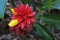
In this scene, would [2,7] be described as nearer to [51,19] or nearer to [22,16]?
[22,16]

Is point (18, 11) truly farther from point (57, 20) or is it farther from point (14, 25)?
point (57, 20)

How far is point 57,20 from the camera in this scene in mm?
1181

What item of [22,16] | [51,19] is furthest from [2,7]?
[51,19]

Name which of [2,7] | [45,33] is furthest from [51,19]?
[2,7]

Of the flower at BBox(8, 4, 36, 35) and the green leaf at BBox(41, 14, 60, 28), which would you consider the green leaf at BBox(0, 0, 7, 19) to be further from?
the green leaf at BBox(41, 14, 60, 28)

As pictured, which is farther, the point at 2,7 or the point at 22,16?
the point at 22,16

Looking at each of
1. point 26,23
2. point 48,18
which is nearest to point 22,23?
point 26,23

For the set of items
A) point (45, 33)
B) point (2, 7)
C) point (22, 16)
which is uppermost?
point (2, 7)

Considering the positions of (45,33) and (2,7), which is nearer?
(2,7)

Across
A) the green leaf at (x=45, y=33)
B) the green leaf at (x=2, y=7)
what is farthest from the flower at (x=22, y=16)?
the green leaf at (x=2, y=7)

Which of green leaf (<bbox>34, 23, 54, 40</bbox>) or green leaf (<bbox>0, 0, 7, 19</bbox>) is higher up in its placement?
green leaf (<bbox>0, 0, 7, 19</bbox>)

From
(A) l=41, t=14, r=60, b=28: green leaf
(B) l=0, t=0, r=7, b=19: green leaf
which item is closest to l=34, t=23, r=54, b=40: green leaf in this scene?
(A) l=41, t=14, r=60, b=28: green leaf

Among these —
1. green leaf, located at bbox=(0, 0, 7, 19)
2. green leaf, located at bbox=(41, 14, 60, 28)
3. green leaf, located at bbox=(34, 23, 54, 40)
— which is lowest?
green leaf, located at bbox=(34, 23, 54, 40)

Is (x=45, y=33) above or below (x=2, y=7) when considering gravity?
below
